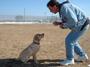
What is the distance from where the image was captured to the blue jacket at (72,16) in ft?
25.8

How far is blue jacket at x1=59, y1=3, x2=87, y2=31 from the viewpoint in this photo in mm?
7852

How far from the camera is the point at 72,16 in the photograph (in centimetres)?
784

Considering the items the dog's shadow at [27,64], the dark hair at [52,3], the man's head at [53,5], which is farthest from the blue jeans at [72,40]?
the dark hair at [52,3]

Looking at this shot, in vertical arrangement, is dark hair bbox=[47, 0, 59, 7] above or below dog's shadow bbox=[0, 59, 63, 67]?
above

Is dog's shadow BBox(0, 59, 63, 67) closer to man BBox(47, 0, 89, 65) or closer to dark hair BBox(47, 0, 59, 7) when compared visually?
man BBox(47, 0, 89, 65)

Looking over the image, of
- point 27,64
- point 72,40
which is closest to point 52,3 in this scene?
point 72,40

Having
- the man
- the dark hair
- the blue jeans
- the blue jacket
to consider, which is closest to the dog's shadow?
the blue jeans

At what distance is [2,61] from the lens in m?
8.96

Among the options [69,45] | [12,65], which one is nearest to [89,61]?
[69,45]

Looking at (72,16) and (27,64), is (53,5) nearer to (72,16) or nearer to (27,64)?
(72,16)

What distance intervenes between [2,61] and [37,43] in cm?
123

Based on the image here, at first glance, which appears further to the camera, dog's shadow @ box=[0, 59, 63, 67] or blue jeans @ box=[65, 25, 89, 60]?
dog's shadow @ box=[0, 59, 63, 67]

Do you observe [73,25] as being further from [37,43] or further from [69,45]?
[37,43]

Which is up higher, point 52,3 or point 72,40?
point 52,3
